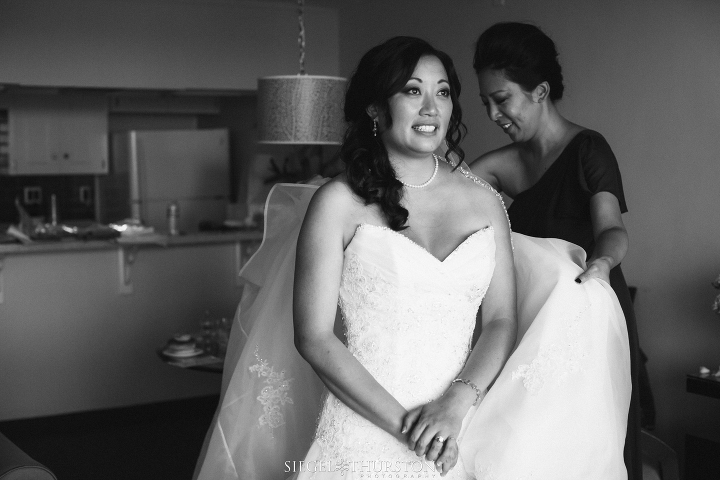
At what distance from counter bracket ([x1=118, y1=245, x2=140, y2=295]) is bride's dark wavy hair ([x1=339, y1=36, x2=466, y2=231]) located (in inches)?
155

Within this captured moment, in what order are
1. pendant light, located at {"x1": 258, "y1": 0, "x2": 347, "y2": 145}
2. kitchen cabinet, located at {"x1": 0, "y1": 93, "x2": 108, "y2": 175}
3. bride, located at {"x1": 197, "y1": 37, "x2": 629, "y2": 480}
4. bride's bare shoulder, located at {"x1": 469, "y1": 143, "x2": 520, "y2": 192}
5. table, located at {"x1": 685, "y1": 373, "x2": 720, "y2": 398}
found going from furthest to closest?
kitchen cabinet, located at {"x1": 0, "y1": 93, "x2": 108, "y2": 175} → pendant light, located at {"x1": 258, "y1": 0, "x2": 347, "y2": 145} → table, located at {"x1": 685, "y1": 373, "x2": 720, "y2": 398} → bride's bare shoulder, located at {"x1": 469, "y1": 143, "x2": 520, "y2": 192} → bride, located at {"x1": 197, "y1": 37, "x2": 629, "y2": 480}

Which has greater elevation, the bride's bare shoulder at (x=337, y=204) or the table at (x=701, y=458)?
the bride's bare shoulder at (x=337, y=204)

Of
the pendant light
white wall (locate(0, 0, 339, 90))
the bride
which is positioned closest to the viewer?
the bride

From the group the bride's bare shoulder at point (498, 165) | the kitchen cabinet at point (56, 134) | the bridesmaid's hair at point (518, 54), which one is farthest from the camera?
the kitchen cabinet at point (56, 134)

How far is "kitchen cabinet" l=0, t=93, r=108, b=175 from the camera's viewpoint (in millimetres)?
7727

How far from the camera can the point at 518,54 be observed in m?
2.30

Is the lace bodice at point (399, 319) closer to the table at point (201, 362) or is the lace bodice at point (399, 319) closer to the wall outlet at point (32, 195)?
the table at point (201, 362)

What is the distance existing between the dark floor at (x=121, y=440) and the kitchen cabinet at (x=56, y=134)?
10.5 feet

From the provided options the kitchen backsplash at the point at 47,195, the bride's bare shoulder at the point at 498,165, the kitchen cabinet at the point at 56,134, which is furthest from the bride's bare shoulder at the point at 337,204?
the kitchen backsplash at the point at 47,195

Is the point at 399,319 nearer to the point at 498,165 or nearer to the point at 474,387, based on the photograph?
the point at 474,387

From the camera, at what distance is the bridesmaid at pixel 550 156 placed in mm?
2301

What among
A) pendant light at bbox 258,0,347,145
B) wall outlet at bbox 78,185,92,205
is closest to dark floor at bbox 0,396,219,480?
pendant light at bbox 258,0,347,145

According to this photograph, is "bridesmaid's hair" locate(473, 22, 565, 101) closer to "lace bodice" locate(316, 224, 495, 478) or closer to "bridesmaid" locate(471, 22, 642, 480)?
"bridesmaid" locate(471, 22, 642, 480)

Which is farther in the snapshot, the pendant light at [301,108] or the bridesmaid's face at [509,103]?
the pendant light at [301,108]
